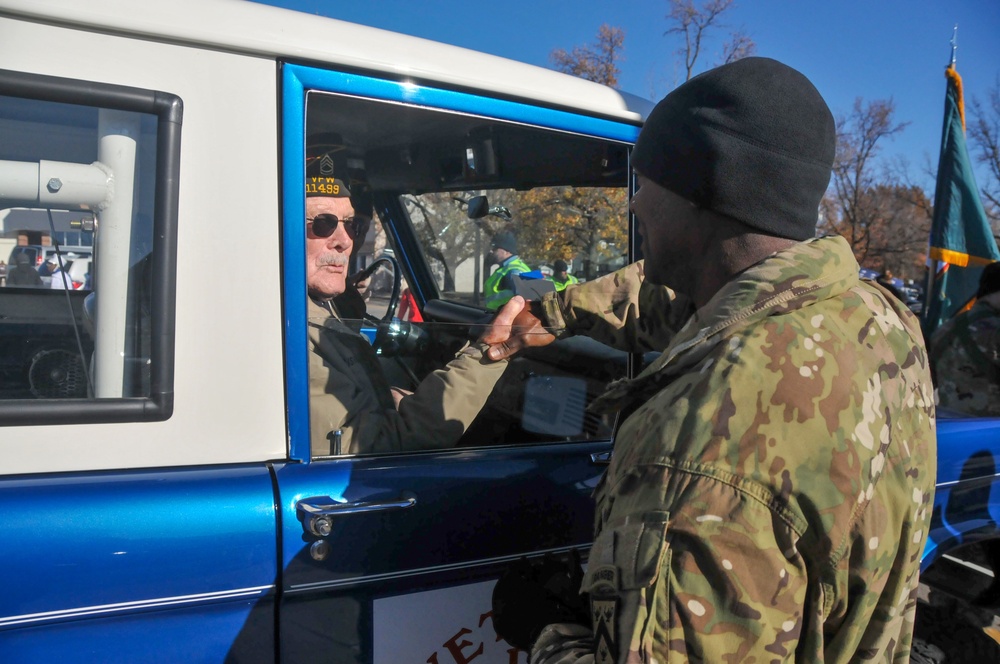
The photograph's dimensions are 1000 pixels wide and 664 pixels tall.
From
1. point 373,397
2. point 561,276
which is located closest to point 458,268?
point 561,276

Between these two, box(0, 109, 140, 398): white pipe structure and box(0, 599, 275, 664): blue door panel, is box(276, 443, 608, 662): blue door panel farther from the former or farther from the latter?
box(0, 109, 140, 398): white pipe structure

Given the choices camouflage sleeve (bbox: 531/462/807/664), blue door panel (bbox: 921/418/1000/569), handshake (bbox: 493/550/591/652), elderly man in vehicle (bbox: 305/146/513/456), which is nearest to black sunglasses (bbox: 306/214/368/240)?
elderly man in vehicle (bbox: 305/146/513/456)

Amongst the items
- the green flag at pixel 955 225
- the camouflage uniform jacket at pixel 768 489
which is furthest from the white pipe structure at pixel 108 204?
the green flag at pixel 955 225

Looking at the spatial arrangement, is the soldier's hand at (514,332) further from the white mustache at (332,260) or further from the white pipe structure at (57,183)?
the white pipe structure at (57,183)

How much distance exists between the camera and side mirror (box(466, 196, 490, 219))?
2299 mm

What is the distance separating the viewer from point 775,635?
0.88 m

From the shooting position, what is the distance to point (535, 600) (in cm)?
119

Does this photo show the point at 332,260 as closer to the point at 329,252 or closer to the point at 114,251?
the point at 329,252

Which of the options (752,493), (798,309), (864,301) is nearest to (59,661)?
(752,493)

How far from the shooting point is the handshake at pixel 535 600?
1146 mm

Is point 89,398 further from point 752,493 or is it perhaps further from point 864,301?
point 864,301

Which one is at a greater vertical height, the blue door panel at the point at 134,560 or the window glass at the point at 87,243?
the window glass at the point at 87,243

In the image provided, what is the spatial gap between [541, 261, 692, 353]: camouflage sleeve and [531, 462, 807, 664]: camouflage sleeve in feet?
2.83

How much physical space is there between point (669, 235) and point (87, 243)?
3.41 ft
